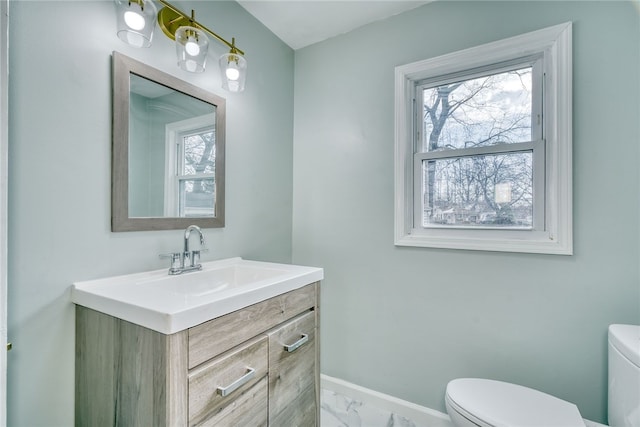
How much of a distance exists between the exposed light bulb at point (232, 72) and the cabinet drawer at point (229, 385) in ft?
3.83

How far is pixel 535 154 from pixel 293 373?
1.50m

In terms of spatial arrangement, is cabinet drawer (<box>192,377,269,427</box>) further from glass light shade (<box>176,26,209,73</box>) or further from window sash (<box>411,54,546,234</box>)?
glass light shade (<box>176,26,209,73</box>)

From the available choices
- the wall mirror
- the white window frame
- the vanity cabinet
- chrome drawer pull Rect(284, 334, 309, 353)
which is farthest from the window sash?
the wall mirror

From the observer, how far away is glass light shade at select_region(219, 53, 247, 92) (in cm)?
139

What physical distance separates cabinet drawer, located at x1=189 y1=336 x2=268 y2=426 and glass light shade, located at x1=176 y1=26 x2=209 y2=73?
1.12 meters

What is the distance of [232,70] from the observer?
1410 mm

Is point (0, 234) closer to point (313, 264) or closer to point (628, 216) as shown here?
point (313, 264)

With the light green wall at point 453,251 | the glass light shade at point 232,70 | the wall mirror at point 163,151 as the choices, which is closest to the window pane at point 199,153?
the wall mirror at point 163,151

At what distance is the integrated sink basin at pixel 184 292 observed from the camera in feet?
2.59

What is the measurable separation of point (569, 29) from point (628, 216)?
2.78ft

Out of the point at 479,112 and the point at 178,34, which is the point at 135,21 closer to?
the point at 178,34

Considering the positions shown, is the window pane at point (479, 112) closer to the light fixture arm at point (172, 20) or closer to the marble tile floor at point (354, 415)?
the light fixture arm at point (172, 20)

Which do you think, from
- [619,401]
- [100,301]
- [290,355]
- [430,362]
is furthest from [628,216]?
[100,301]

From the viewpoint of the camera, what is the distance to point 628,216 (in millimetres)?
1226
